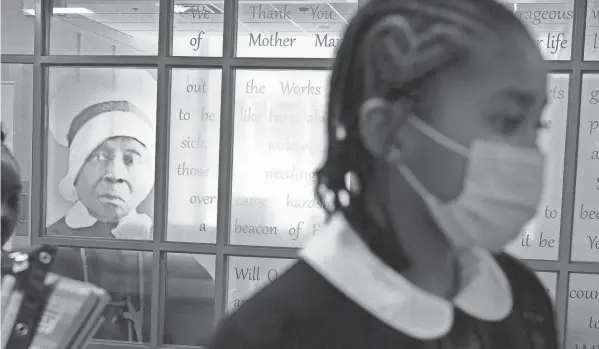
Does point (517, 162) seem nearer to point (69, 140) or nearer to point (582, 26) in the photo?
point (582, 26)

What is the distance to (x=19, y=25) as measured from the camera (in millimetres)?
2510

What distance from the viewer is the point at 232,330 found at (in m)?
0.58

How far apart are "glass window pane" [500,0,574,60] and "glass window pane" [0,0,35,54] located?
6.18ft

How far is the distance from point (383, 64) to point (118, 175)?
6.92 feet

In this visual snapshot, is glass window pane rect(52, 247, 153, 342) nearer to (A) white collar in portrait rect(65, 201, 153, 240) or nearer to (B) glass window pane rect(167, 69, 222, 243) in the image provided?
(A) white collar in portrait rect(65, 201, 153, 240)

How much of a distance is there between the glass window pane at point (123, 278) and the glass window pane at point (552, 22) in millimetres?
1738

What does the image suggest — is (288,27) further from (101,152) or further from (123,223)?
(123,223)

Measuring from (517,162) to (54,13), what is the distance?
7.92 feet

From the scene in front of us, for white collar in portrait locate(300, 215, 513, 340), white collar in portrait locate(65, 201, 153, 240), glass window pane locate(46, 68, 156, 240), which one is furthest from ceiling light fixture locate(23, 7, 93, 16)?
white collar in portrait locate(300, 215, 513, 340)

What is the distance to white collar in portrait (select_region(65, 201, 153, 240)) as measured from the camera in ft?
8.23

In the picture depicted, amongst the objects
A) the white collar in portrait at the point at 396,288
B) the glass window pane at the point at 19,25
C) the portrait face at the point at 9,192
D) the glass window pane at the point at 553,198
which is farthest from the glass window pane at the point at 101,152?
the white collar in portrait at the point at 396,288

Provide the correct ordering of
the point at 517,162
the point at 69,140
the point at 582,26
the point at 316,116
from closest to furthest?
the point at 517,162 < the point at 582,26 < the point at 316,116 < the point at 69,140

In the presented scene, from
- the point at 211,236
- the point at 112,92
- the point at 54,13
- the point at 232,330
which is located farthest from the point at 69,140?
the point at 232,330

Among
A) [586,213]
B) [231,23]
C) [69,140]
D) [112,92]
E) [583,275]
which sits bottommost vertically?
[583,275]
